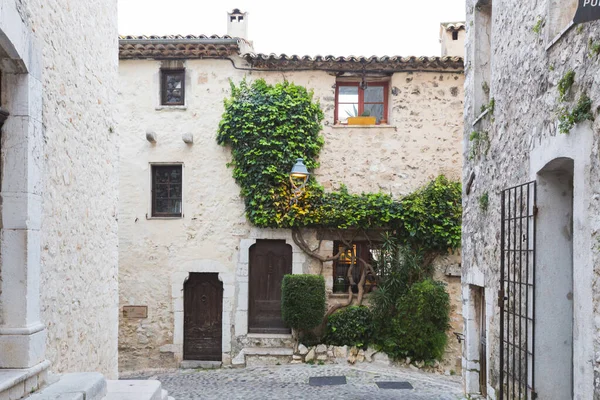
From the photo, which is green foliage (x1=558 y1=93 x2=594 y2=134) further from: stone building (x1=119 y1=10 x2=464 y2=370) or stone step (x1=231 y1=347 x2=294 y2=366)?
stone step (x1=231 y1=347 x2=294 y2=366)

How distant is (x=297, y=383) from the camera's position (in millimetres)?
8508

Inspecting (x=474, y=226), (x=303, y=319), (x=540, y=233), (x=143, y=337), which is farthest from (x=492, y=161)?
(x=143, y=337)

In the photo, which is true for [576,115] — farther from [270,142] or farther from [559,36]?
[270,142]

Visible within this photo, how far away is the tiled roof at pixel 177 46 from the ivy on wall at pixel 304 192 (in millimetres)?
989

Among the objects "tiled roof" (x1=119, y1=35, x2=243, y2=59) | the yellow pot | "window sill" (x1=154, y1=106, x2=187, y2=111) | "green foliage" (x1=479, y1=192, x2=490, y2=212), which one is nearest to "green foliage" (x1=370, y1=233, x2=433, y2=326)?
the yellow pot

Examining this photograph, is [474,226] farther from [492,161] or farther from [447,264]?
[447,264]

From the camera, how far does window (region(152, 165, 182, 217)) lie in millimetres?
10680

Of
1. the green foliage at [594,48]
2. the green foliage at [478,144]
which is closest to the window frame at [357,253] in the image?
the green foliage at [478,144]

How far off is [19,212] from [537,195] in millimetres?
3880

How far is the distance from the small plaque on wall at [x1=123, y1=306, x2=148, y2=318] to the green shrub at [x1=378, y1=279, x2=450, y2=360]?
453cm

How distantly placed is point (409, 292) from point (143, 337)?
16.7ft

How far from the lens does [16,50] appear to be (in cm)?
384

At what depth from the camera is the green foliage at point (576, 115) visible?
3340 mm

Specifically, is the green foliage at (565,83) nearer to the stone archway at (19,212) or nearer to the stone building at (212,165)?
the stone archway at (19,212)
